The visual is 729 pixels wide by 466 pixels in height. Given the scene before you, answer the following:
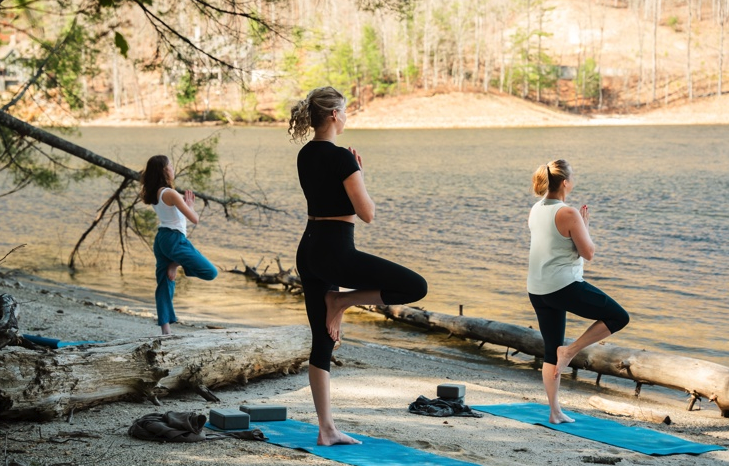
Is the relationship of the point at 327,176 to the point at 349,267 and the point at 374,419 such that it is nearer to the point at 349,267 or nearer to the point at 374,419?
the point at 349,267

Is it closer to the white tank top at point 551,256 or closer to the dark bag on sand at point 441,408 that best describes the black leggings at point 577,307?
the white tank top at point 551,256

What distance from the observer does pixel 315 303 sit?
4930 mm

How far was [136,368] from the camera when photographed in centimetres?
601

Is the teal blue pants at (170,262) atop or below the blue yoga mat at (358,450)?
atop

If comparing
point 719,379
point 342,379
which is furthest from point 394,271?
point 719,379

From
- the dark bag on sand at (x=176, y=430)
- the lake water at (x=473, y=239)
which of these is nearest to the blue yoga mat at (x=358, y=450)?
the dark bag on sand at (x=176, y=430)

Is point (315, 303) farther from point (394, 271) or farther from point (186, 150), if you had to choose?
point (186, 150)

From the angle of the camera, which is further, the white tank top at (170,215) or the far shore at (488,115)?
the far shore at (488,115)

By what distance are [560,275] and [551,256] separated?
0.15m

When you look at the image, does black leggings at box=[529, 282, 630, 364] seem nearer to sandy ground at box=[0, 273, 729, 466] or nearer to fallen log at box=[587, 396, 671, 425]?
sandy ground at box=[0, 273, 729, 466]

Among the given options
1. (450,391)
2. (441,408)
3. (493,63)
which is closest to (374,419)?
(441,408)

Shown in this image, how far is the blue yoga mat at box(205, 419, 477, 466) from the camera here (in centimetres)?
473

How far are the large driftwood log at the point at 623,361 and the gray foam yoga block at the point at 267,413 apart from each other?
4.37 metres

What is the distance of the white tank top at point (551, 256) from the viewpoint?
599cm
